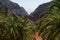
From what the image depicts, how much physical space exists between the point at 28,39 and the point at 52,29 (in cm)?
2612

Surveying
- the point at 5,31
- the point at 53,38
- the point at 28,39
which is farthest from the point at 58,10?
the point at 28,39

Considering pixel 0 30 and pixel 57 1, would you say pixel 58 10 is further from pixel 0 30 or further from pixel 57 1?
pixel 0 30

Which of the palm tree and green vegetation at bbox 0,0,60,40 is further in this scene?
green vegetation at bbox 0,0,60,40

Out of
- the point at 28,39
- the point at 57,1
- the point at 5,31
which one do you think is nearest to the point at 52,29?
the point at 57,1

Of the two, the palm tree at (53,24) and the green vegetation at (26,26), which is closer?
the palm tree at (53,24)

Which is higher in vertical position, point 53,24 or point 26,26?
point 26,26

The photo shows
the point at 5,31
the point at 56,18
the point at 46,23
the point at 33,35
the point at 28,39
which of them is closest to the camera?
the point at 56,18

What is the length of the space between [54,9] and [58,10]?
3.29 ft

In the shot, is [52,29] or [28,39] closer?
[52,29]

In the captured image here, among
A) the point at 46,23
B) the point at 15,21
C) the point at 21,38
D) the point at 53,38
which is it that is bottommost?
the point at 53,38

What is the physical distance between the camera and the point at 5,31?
43.6m

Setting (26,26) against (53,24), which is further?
(26,26)

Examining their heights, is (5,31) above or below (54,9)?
above

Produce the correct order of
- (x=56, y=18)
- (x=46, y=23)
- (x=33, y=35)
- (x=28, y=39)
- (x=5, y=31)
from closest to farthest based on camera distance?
1. (x=56, y=18)
2. (x=46, y=23)
3. (x=5, y=31)
4. (x=28, y=39)
5. (x=33, y=35)
